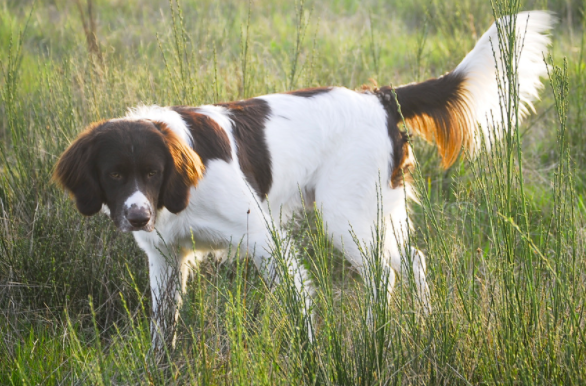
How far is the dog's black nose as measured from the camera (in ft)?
8.24

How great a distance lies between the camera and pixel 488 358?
1.84 metres

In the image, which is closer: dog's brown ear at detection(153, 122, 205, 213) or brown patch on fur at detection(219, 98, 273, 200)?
dog's brown ear at detection(153, 122, 205, 213)

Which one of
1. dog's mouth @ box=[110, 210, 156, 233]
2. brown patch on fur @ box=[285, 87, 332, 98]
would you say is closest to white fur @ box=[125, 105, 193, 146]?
dog's mouth @ box=[110, 210, 156, 233]

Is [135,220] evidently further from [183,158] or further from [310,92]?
[310,92]

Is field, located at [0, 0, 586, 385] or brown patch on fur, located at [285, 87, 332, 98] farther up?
brown patch on fur, located at [285, 87, 332, 98]

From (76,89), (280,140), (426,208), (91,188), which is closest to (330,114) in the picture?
(280,140)

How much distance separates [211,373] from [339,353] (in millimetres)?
408

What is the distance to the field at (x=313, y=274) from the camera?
184 cm

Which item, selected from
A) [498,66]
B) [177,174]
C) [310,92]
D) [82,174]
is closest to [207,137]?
[177,174]

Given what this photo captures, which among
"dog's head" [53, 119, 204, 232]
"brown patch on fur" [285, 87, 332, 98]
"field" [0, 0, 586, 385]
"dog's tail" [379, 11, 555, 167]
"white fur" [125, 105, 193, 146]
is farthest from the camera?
"brown patch on fur" [285, 87, 332, 98]

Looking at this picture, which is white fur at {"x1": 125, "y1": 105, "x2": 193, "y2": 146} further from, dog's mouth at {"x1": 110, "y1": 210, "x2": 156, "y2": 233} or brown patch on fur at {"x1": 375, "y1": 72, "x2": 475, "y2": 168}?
brown patch on fur at {"x1": 375, "y1": 72, "x2": 475, "y2": 168}

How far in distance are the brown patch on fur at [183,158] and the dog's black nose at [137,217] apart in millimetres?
287

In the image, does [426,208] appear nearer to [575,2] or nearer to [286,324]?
[286,324]

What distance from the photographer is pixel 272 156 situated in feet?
10.6
